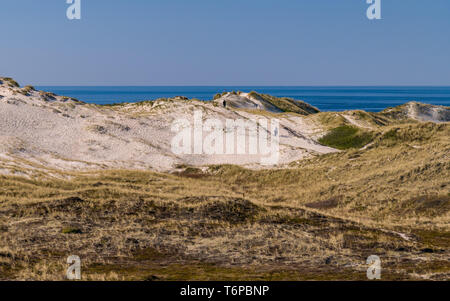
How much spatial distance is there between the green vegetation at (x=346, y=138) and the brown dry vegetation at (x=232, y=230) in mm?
27454

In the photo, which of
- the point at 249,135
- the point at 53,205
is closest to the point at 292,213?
the point at 53,205

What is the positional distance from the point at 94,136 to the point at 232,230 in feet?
135

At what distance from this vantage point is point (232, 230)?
77.4 ft

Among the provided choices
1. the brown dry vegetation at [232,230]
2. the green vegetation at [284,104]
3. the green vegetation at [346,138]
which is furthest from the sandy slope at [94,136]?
the green vegetation at [284,104]

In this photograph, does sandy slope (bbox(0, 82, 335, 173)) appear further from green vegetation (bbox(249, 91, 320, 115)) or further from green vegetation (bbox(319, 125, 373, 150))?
green vegetation (bbox(249, 91, 320, 115))

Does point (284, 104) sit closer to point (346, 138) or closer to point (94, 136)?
point (346, 138)

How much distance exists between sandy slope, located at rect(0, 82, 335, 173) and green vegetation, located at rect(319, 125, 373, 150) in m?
5.46

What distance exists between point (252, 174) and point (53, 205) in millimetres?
27136

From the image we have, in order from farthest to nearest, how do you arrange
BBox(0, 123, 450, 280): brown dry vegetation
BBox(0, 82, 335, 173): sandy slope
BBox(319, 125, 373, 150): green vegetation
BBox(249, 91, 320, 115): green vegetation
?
BBox(249, 91, 320, 115): green vegetation, BBox(319, 125, 373, 150): green vegetation, BBox(0, 82, 335, 173): sandy slope, BBox(0, 123, 450, 280): brown dry vegetation

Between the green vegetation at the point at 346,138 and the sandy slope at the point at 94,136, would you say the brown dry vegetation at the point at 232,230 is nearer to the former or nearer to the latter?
the sandy slope at the point at 94,136

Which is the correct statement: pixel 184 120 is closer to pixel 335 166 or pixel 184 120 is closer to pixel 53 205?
pixel 335 166

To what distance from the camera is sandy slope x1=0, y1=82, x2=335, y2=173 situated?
5131 centimetres

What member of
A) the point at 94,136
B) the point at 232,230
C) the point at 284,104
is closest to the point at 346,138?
the point at 94,136

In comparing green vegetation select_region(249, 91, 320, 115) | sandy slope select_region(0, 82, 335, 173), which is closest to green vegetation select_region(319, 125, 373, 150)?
sandy slope select_region(0, 82, 335, 173)
